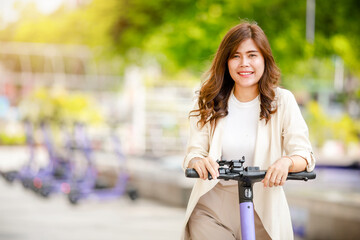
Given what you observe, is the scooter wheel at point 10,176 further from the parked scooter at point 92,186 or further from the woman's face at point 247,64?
the woman's face at point 247,64

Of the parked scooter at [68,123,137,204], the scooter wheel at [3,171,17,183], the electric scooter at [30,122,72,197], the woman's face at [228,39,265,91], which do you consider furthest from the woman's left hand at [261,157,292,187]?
the scooter wheel at [3,171,17,183]

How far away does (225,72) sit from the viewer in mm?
2535

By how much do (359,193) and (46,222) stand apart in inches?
144

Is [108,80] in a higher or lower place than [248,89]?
lower

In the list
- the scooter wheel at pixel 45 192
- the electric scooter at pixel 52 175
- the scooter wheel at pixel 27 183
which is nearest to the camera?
the scooter wheel at pixel 45 192

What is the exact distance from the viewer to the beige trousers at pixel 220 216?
2.41 metres

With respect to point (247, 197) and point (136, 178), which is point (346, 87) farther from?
point (247, 197)

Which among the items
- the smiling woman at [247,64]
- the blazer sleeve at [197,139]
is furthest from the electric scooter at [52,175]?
the smiling woman at [247,64]

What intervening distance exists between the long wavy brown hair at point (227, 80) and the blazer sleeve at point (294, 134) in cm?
5

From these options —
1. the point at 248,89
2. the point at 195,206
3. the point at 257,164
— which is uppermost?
the point at 248,89

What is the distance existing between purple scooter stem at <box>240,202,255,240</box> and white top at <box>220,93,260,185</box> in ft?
0.65

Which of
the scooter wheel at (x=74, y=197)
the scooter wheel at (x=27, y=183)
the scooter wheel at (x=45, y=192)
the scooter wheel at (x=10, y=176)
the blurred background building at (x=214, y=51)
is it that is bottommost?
the scooter wheel at (x=10, y=176)

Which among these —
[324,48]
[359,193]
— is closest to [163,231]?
[359,193]

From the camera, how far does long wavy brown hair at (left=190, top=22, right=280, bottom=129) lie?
7.88ft
